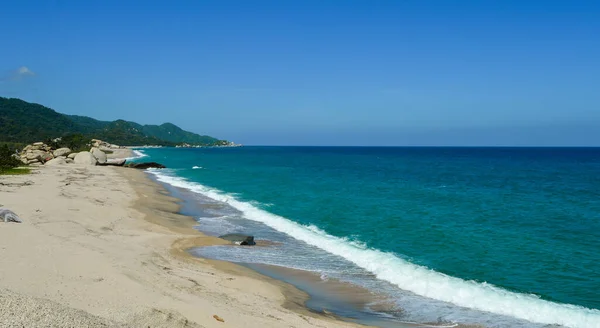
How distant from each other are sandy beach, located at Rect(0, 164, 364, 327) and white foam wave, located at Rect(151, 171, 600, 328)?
169 inches

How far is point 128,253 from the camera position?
1590 centimetres

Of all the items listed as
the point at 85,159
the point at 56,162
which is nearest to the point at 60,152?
the point at 85,159

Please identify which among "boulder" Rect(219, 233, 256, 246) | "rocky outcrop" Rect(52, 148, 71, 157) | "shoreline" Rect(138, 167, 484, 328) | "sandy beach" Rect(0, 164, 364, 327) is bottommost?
"shoreline" Rect(138, 167, 484, 328)

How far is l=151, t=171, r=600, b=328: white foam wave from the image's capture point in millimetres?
12836

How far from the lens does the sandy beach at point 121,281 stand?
29.1 feet

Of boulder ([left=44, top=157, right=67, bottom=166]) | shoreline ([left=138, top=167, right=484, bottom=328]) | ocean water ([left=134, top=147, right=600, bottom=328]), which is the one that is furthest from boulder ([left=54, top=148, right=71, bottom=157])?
shoreline ([left=138, top=167, right=484, bottom=328])

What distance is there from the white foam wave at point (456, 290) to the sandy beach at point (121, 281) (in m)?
4.29

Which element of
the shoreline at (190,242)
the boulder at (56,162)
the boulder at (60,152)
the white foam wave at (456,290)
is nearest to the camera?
the white foam wave at (456,290)

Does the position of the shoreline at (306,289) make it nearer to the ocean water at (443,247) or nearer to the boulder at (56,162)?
the ocean water at (443,247)

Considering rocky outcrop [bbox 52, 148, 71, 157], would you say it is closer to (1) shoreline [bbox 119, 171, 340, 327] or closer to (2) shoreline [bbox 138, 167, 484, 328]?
(1) shoreline [bbox 119, 171, 340, 327]

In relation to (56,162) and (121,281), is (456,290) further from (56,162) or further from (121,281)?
(56,162)

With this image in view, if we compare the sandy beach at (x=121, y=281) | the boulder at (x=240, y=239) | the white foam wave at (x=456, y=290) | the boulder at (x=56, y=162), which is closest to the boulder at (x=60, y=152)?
the boulder at (x=56, y=162)

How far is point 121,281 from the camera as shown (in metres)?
11.6

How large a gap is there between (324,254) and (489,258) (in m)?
7.03
